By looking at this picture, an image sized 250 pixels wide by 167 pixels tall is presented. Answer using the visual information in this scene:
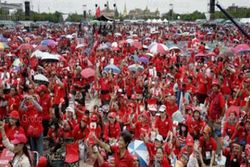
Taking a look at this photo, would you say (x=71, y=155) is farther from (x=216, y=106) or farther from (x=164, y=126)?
(x=216, y=106)

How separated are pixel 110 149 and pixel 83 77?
738 cm

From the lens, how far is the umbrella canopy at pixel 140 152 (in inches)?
232

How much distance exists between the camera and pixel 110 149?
5730 mm

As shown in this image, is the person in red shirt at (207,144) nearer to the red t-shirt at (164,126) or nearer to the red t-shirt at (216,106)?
the red t-shirt at (164,126)

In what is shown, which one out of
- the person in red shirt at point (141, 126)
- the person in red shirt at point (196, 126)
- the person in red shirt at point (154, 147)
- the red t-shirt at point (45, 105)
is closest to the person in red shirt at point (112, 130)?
the person in red shirt at point (141, 126)

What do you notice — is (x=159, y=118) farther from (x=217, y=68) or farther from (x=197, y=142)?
(x=217, y=68)

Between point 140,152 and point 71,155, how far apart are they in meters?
1.63

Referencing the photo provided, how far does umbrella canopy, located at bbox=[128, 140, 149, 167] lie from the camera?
19.3ft

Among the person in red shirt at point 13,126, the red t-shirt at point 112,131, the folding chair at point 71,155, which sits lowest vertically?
the folding chair at point 71,155

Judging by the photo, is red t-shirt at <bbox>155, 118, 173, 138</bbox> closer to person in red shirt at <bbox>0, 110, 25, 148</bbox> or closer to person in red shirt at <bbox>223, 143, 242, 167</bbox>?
person in red shirt at <bbox>223, 143, 242, 167</bbox>

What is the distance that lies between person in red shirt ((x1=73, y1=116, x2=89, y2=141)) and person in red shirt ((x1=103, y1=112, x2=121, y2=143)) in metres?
0.36

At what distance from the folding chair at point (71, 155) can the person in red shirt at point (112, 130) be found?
55 centimetres

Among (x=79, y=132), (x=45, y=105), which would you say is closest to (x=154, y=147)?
(x=79, y=132)

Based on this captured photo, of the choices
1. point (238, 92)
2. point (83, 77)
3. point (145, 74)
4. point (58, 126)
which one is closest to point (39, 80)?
point (83, 77)
